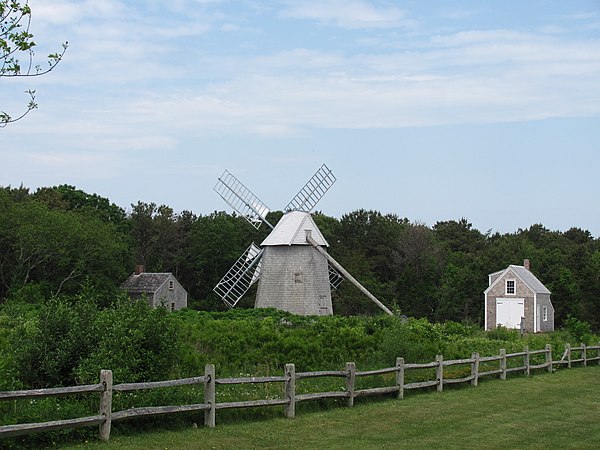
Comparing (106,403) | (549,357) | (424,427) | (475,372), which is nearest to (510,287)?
(549,357)

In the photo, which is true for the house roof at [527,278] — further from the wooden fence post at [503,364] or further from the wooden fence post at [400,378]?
the wooden fence post at [400,378]

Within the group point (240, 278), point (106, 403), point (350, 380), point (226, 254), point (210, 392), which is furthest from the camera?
point (226, 254)

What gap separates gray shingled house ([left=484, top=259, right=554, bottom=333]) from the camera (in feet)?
188

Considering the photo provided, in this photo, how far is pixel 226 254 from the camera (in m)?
70.4

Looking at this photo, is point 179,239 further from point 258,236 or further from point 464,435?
point 464,435

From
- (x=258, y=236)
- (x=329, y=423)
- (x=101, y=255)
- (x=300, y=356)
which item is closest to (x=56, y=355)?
(x=329, y=423)

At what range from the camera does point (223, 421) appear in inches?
576

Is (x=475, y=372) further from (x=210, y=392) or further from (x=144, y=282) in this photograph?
(x=144, y=282)

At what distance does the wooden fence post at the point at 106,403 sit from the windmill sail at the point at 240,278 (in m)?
44.2

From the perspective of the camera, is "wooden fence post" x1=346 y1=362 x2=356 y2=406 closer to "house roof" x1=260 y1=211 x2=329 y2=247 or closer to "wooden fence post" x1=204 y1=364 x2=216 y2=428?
"wooden fence post" x1=204 y1=364 x2=216 y2=428

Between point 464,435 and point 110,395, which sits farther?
point 464,435

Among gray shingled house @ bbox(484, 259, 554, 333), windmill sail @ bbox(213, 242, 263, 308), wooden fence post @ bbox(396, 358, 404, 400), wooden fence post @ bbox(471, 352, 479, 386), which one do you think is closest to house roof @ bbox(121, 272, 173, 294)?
windmill sail @ bbox(213, 242, 263, 308)

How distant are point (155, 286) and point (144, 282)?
1.74m

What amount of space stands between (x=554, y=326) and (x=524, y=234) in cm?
3084
